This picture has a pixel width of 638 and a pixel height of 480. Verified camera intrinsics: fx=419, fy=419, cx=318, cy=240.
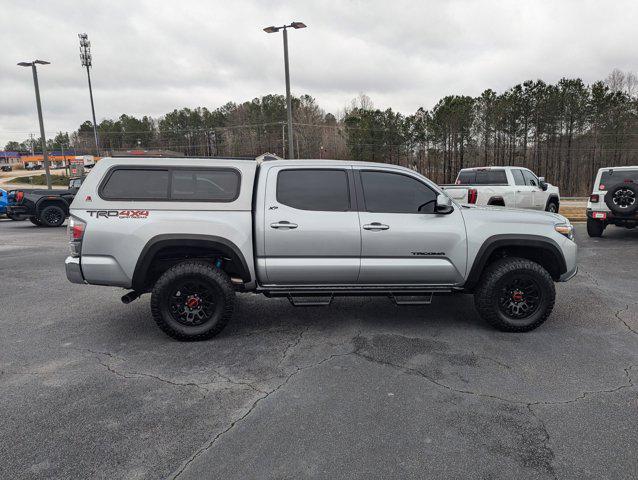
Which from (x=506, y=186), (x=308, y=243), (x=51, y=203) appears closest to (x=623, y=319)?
(x=308, y=243)

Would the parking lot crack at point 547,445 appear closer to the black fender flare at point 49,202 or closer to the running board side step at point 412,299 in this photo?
the running board side step at point 412,299

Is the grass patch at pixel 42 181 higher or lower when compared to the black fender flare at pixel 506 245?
higher

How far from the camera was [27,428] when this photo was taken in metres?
2.96

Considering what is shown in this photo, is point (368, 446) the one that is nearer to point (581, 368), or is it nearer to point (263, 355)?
point (263, 355)

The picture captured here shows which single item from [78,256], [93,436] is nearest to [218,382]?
[93,436]

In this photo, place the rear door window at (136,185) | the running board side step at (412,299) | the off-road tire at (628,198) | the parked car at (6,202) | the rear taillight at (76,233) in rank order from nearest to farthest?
the rear taillight at (76,233) → the rear door window at (136,185) → the running board side step at (412,299) → the off-road tire at (628,198) → the parked car at (6,202)

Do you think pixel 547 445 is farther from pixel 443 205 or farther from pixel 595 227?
pixel 595 227

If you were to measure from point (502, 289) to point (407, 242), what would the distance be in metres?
1.20

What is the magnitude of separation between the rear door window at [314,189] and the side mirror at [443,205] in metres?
0.97

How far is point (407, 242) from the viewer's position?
4570 mm

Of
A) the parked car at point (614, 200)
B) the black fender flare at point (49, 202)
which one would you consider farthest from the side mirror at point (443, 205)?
the black fender flare at point (49, 202)

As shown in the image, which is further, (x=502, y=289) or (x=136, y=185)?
(x=502, y=289)

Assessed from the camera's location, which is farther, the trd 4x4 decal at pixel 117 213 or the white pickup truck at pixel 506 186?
the white pickup truck at pixel 506 186

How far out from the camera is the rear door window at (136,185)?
4.42m
